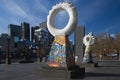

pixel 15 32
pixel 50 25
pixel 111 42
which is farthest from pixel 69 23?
pixel 15 32

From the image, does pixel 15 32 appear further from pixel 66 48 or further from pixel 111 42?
pixel 66 48

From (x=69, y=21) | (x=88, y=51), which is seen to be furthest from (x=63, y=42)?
(x=88, y=51)

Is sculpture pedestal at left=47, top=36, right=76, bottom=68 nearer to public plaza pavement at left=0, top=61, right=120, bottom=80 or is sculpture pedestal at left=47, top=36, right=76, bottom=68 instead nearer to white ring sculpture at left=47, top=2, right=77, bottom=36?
white ring sculpture at left=47, top=2, right=77, bottom=36

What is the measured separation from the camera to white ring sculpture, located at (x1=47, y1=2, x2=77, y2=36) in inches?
750

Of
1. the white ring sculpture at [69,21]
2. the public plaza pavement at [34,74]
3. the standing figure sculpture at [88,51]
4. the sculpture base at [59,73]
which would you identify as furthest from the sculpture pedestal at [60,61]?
the standing figure sculpture at [88,51]

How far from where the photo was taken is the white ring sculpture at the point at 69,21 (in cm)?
1905

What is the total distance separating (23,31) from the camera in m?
157

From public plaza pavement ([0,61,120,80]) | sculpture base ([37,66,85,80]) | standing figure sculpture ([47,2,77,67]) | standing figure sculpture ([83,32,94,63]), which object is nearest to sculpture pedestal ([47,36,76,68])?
standing figure sculpture ([47,2,77,67])

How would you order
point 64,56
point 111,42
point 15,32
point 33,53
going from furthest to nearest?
point 15,32 < point 33,53 < point 111,42 < point 64,56

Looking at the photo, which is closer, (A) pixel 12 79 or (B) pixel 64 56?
(A) pixel 12 79

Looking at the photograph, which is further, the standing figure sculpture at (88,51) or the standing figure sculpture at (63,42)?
the standing figure sculpture at (88,51)

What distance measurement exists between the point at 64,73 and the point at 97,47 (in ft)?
188

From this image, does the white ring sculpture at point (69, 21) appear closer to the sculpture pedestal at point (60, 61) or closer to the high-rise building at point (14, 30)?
the sculpture pedestal at point (60, 61)

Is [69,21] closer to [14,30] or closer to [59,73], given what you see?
[59,73]
